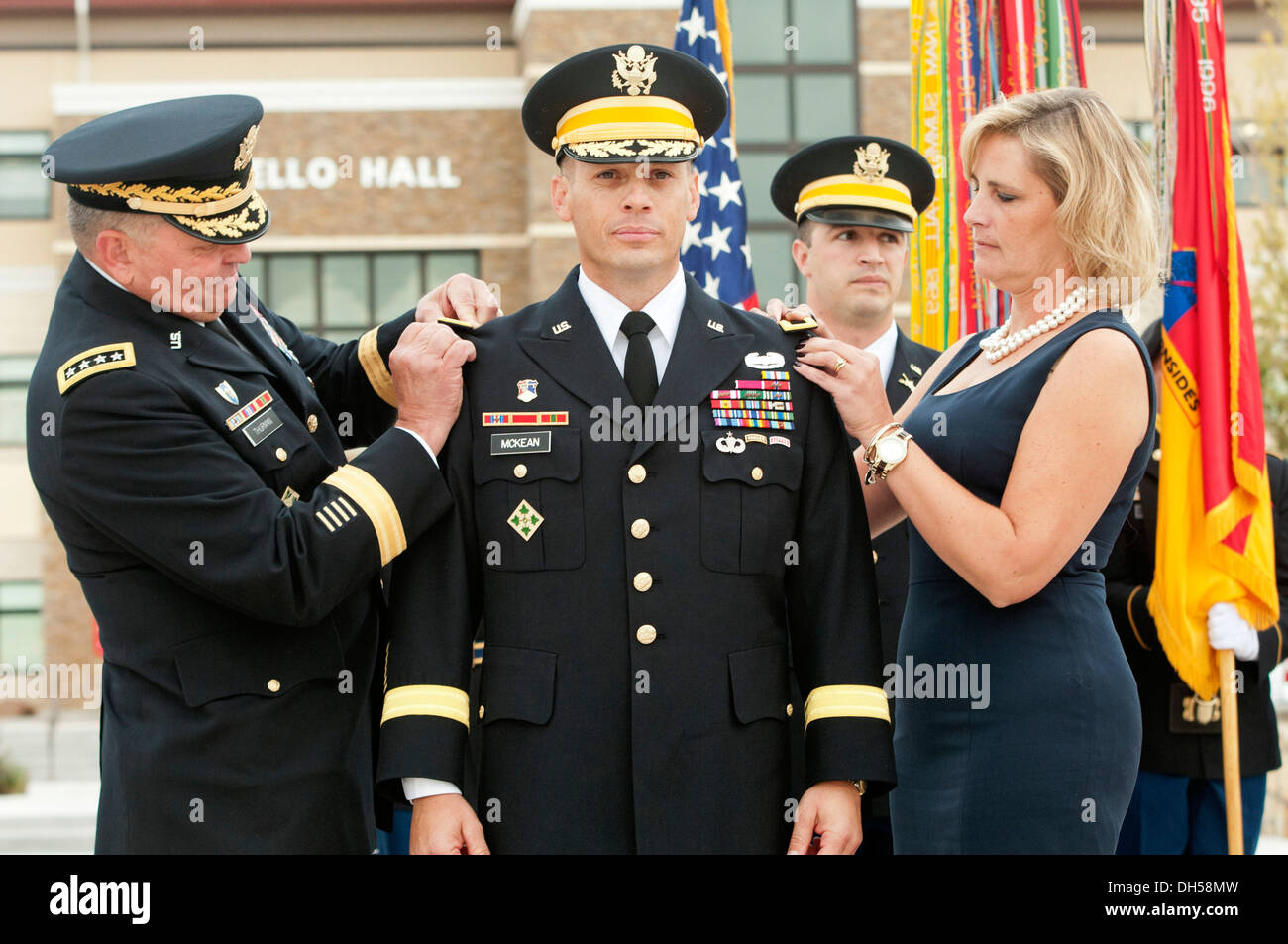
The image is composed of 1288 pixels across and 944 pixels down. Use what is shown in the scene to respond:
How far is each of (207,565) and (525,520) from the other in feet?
2.07

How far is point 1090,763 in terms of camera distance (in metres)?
2.94

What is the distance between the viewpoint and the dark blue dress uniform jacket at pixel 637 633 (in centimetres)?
286

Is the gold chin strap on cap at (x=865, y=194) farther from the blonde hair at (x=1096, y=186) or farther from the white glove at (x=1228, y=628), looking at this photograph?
the blonde hair at (x=1096, y=186)

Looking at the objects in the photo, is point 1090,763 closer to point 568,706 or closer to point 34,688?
point 568,706

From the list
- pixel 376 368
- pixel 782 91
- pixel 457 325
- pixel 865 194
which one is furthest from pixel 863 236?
pixel 782 91

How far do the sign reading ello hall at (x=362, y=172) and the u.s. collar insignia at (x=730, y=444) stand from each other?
19.6m

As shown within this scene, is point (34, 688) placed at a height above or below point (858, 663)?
above

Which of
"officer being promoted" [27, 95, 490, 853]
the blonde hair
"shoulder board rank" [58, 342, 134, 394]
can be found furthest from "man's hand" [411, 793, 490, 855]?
the blonde hair

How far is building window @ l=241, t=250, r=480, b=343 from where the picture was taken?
870 inches

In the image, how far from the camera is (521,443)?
9.70 ft

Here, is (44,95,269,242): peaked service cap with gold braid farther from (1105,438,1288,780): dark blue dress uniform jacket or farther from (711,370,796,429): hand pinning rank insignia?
(1105,438,1288,780): dark blue dress uniform jacket

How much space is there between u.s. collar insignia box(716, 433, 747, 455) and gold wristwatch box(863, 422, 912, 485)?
0.26 meters

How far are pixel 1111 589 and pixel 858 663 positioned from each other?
215 cm
